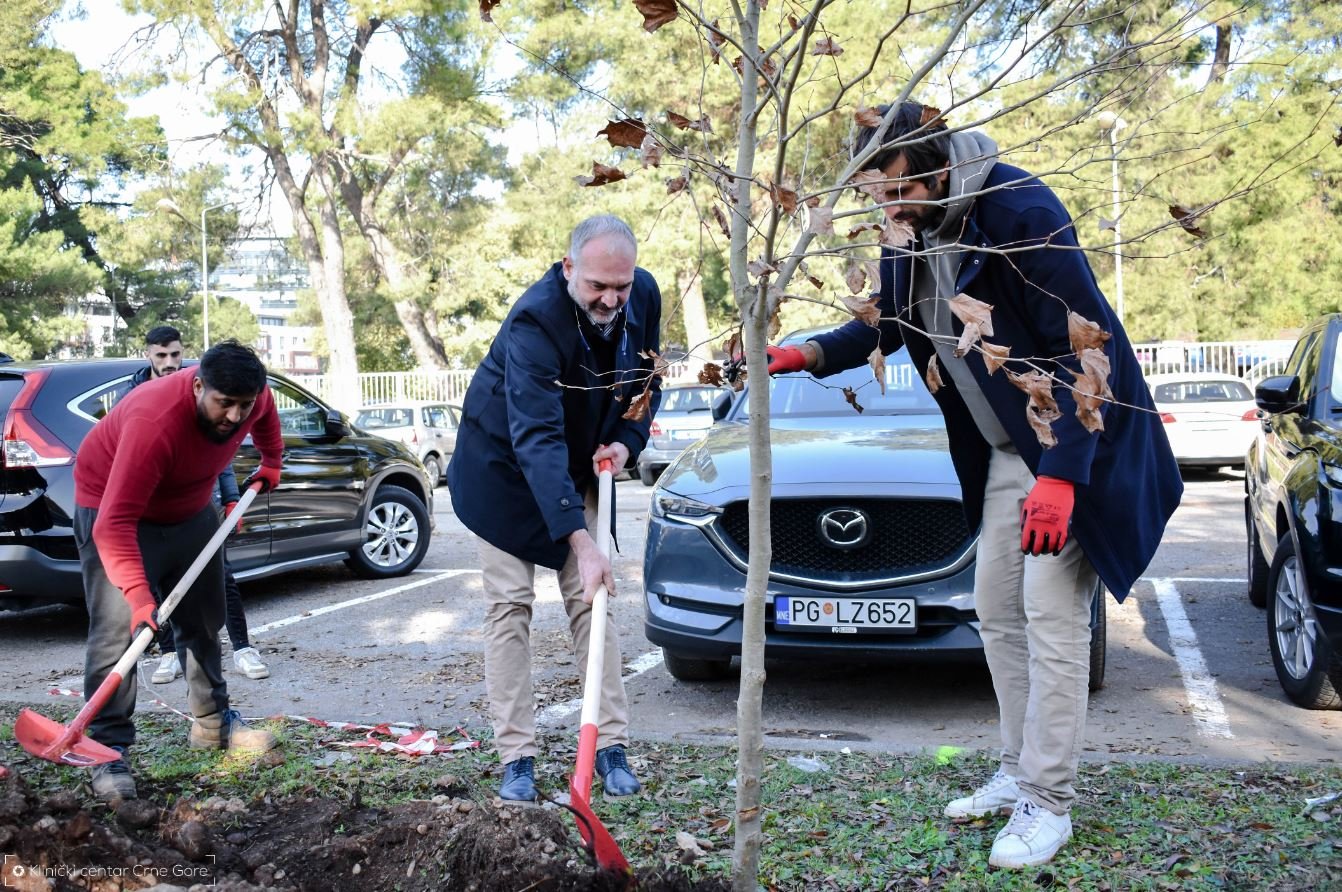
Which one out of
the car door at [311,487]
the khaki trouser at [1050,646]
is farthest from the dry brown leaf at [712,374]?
the car door at [311,487]

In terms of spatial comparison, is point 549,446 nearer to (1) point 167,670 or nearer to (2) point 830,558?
(2) point 830,558

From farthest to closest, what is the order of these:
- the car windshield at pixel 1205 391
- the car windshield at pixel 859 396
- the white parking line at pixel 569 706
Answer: the car windshield at pixel 1205 391 → the car windshield at pixel 859 396 → the white parking line at pixel 569 706

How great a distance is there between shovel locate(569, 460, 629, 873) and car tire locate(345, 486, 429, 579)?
17.5ft

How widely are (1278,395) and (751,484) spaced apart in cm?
403

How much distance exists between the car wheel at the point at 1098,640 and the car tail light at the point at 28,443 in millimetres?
5351

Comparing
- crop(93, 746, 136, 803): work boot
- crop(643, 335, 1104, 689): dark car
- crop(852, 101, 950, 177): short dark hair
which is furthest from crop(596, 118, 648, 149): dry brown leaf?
crop(93, 746, 136, 803): work boot

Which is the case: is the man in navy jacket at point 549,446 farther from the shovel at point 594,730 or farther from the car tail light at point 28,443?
the car tail light at point 28,443

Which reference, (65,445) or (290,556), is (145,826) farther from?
(290,556)

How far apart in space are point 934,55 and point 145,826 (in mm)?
2908

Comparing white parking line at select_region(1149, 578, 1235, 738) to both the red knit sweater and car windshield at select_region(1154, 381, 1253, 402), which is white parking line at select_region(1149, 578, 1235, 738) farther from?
car windshield at select_region(1154, 381, 1253, 402)

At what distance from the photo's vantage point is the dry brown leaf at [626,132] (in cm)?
242

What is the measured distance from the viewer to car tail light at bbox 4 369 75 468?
21.6ft

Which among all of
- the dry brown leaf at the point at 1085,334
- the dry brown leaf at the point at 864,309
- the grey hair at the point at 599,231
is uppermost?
the grey hair at the point at 599,231

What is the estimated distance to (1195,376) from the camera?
17328mm
